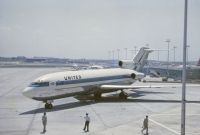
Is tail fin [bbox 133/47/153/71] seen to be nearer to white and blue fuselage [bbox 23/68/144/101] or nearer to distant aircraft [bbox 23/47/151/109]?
distant aircraft [bbox 23/47/151/109]

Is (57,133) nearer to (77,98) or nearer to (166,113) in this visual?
(166,113)

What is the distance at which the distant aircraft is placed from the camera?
3353cm

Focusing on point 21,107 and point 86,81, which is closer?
point 21,107

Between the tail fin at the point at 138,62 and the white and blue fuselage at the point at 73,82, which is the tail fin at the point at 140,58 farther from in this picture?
the white and blue fuselage at the point at 73,82

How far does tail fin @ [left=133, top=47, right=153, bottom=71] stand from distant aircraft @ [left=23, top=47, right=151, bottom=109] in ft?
14.2

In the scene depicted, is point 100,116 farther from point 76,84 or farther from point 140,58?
point 140,58

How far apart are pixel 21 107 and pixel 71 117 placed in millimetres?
8175

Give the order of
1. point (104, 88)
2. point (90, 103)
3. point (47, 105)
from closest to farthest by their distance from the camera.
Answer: point (47, 105), point (90, 103), point (104, 88)

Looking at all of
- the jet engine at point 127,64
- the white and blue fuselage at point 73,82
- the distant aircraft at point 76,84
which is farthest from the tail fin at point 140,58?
the white and blue fuselage at point 73,82

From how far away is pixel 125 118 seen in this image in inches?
1185

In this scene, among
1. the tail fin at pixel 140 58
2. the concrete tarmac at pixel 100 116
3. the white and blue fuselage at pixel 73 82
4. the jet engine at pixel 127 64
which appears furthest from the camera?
the tail fin at pixel 140 58

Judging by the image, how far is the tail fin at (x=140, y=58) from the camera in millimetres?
51406

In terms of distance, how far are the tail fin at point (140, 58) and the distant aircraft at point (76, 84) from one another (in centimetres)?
434

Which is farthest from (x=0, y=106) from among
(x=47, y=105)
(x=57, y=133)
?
(x=57, y=133)
